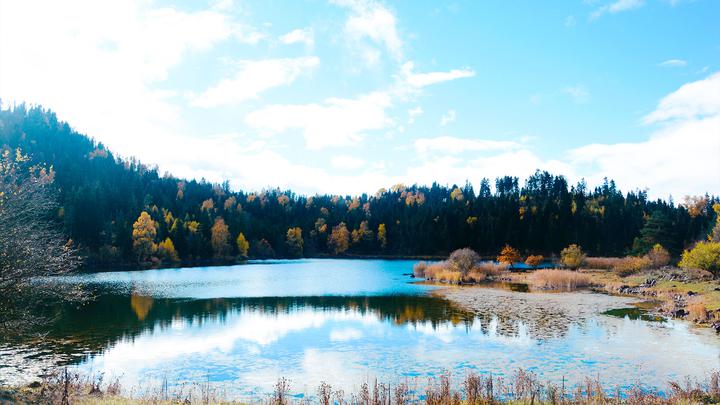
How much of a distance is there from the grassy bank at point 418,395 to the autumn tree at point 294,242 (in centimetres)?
14943

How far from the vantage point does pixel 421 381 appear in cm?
2072

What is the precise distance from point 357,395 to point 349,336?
12743 millimetres

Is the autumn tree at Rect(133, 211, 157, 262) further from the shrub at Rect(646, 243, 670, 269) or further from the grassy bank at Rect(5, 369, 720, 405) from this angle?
the shrub at Rect(646, 243, 670, 269)

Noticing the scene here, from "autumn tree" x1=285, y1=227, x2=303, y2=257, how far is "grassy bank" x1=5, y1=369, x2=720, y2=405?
490 ft

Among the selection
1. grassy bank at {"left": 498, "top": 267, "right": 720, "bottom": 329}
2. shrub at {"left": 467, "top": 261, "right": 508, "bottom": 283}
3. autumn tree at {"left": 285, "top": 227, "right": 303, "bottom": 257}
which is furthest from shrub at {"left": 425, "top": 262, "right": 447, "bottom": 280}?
autumn tree at {"left": 285, "top": 227, "right": 303, "bottom": 257}

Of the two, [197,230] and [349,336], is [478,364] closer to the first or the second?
[349,336]

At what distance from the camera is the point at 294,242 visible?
6703 inches

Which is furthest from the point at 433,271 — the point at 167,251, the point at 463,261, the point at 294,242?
the point at 294,242

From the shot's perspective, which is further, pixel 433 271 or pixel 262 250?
pixel 262 250

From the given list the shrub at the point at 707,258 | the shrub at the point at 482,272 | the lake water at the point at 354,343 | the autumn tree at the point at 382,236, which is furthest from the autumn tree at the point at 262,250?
the shrub at the point at 707,258

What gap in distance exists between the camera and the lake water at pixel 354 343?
72.2 feet

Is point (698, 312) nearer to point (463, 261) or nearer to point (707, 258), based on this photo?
point (707, 258)

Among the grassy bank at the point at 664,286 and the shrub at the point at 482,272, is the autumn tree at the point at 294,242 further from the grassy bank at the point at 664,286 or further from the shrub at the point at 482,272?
the grassy bank at the point at 664,286

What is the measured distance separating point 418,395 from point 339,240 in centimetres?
15711
